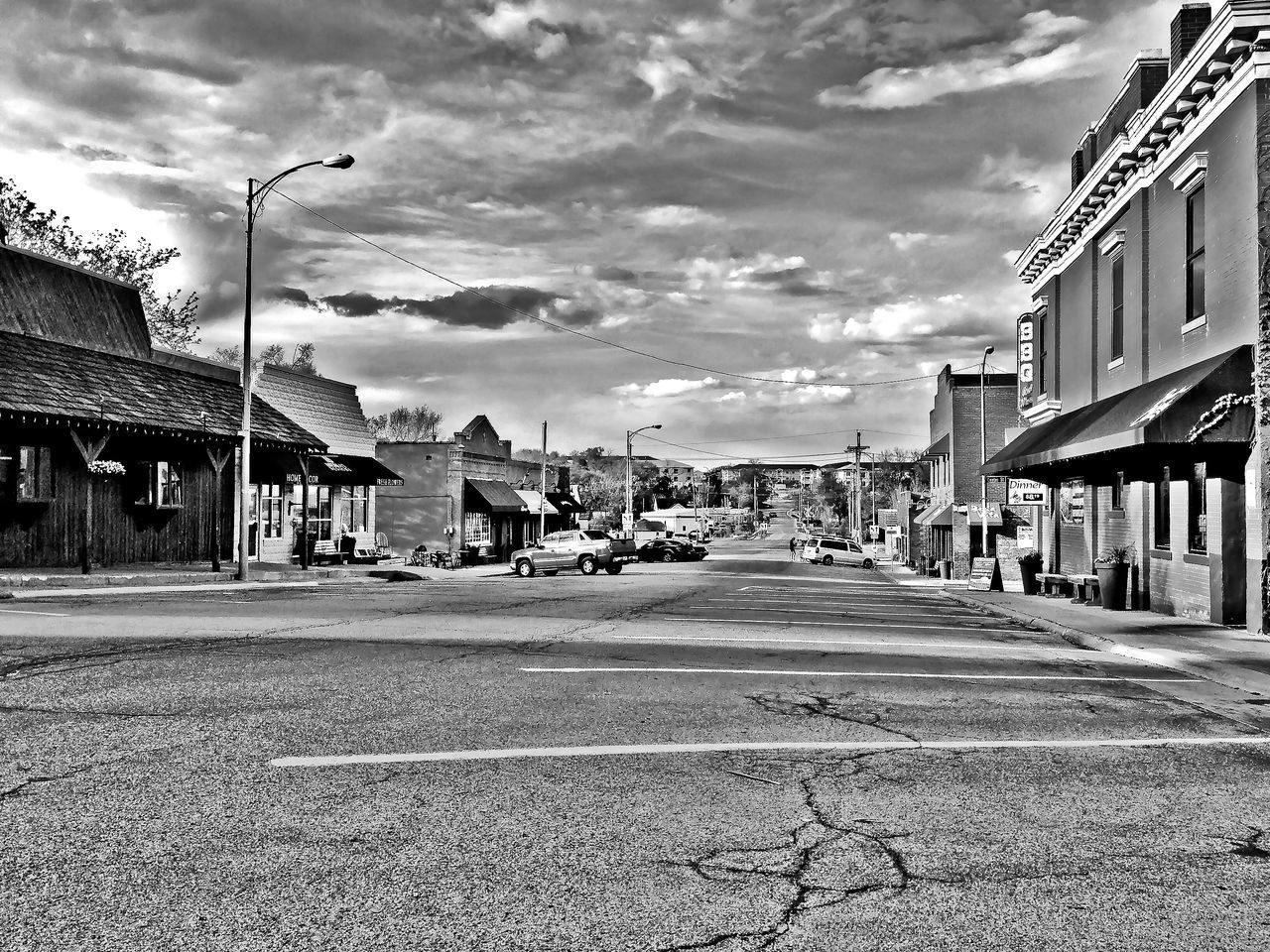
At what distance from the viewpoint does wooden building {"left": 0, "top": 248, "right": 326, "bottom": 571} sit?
23.6m

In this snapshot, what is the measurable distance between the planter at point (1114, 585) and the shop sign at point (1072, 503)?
18.6ft

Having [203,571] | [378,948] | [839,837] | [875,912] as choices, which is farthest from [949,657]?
[203,571]

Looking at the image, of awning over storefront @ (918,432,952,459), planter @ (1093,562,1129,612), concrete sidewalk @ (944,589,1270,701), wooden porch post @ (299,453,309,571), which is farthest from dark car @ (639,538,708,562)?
planter @ (1093,562,1129,612)

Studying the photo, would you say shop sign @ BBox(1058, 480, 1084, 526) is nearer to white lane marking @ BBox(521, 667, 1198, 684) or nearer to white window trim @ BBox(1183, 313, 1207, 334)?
white window trim @ BBox(1183, 313, 1207, 334)

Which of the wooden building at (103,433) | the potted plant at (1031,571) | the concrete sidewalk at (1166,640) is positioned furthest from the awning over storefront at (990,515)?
A: the wooden building at (103,433)

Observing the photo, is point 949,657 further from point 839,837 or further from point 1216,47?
point 1216,47

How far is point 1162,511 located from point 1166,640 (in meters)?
6.23

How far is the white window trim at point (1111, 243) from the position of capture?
23391 mm

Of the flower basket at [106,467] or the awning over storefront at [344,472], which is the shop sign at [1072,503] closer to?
the awning over storefront at [344,472]

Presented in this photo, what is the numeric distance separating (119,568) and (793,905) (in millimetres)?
25840

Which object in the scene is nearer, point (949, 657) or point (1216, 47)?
point (949, 657)

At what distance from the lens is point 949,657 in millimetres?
13297

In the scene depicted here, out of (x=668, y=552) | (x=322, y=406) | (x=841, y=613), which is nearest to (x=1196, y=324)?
(x=841, y=613)

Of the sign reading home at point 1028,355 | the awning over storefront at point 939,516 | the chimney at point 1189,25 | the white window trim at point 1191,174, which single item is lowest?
the awning over storefront at point 939,516
